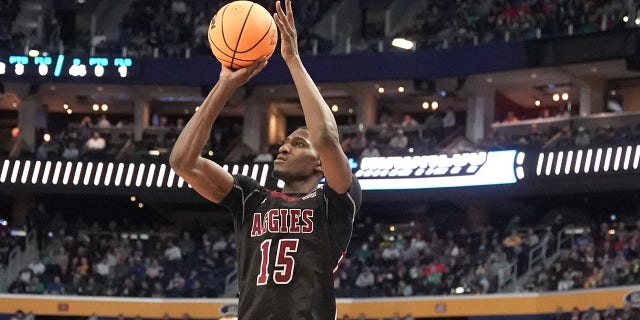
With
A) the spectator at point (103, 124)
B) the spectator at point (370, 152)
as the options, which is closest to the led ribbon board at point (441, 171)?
the spectator at point (370, 152)

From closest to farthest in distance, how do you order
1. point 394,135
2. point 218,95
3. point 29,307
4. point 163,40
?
point 218,95 < point 29,307 < point 394,135 < point 163,40

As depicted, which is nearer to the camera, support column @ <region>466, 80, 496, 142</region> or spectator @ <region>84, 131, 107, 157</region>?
spectator @ <region>84, 131, 107, 157</region>

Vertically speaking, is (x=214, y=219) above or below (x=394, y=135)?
below

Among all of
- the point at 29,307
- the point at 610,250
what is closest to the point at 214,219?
the point at 29,307

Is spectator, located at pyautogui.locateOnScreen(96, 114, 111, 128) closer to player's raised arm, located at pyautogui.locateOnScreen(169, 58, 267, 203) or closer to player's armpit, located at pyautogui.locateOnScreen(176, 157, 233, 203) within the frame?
player's armpit, located at pyautogui.locateOnScreen(176, 157, 233, 203)

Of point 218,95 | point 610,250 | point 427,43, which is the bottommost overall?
point 610,250

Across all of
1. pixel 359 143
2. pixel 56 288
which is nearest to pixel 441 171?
pixel 359 143

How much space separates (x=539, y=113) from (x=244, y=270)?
37307mm

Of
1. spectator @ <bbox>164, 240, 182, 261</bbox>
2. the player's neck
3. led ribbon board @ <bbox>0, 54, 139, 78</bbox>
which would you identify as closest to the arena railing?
spectator @ <bbox>164, 240, 182, 261</bbox>

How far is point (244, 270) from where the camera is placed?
5660mm

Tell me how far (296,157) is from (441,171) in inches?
1204

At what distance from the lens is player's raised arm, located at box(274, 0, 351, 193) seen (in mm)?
5414

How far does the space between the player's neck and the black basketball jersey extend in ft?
0.15

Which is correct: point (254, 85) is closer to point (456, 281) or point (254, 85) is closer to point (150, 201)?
point (150, 201)
